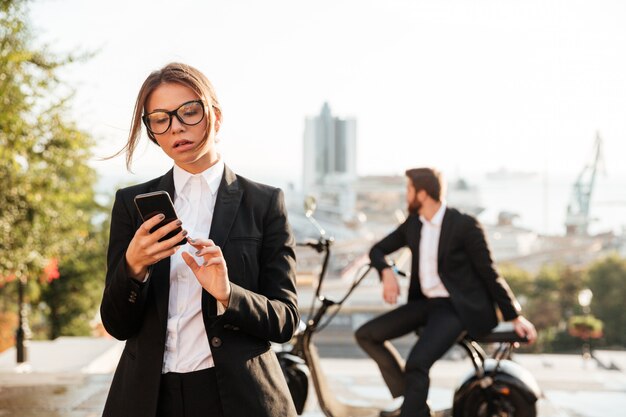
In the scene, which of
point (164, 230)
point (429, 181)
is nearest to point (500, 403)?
point (429, 181)

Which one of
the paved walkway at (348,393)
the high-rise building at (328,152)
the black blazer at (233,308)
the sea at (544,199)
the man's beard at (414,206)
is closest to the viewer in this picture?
the black blazer at (233,308)

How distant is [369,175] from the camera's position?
276ft

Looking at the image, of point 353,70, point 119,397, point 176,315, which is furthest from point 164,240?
point 353,70

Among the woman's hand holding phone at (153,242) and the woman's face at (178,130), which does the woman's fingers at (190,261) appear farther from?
the woman's face at (178,130)

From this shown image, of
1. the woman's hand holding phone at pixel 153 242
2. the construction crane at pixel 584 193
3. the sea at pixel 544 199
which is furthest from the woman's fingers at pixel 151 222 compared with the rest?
the construction crane at pixel 584 193

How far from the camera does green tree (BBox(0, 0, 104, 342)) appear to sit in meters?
5.95

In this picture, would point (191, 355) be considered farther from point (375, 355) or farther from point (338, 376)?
point (338, 376)

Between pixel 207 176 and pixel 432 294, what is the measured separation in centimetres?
239

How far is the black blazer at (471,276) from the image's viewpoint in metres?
3.79

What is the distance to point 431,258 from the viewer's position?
13.0 ft

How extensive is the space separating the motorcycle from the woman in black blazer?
7.08ft

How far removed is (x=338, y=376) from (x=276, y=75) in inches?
4633

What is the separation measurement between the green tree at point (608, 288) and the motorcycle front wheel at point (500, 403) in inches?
1576

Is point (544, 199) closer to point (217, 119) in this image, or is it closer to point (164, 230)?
point (217, 119)
